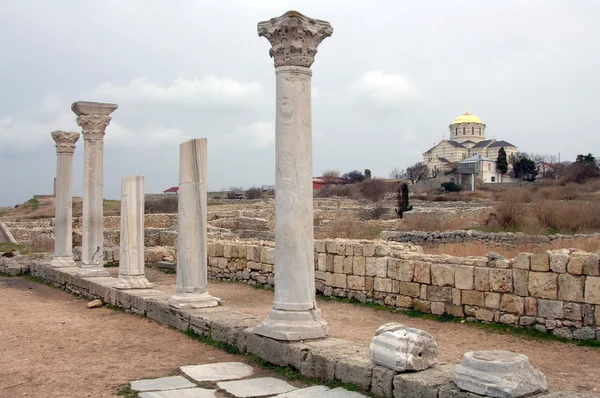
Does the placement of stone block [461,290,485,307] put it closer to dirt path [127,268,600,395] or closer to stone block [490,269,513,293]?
stone block [490,269,513,293]

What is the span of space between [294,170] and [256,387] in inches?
97.0

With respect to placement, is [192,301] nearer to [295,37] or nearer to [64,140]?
[295,37]

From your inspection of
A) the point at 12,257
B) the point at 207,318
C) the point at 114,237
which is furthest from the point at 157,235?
the point at 207,318

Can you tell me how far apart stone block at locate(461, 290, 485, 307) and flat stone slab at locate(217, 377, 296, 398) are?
4.62m

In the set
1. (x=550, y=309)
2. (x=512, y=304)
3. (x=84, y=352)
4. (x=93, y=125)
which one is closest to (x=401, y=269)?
(x=512, y=304)

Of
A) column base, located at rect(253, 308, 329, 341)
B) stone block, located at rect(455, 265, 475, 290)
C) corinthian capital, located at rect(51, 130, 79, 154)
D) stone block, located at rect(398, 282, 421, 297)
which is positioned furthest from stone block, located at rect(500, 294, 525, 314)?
corinthian capital, located at rect(51, 130, 79, 154)

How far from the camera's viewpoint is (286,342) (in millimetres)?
6879

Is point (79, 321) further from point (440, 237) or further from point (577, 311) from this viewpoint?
point (440, 237)

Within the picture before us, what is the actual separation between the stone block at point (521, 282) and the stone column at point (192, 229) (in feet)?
15.1

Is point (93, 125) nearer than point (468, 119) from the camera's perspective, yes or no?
Yes

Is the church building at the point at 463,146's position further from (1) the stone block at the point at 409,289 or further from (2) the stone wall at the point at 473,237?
(1) the stone block at the point at 409,289

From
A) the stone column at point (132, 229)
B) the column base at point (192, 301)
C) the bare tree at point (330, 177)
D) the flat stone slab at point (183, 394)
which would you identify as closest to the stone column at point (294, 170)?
the flat stone slab at point (183, 394)

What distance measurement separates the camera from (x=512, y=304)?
31.0 feet

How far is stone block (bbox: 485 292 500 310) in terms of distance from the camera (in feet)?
31.7
